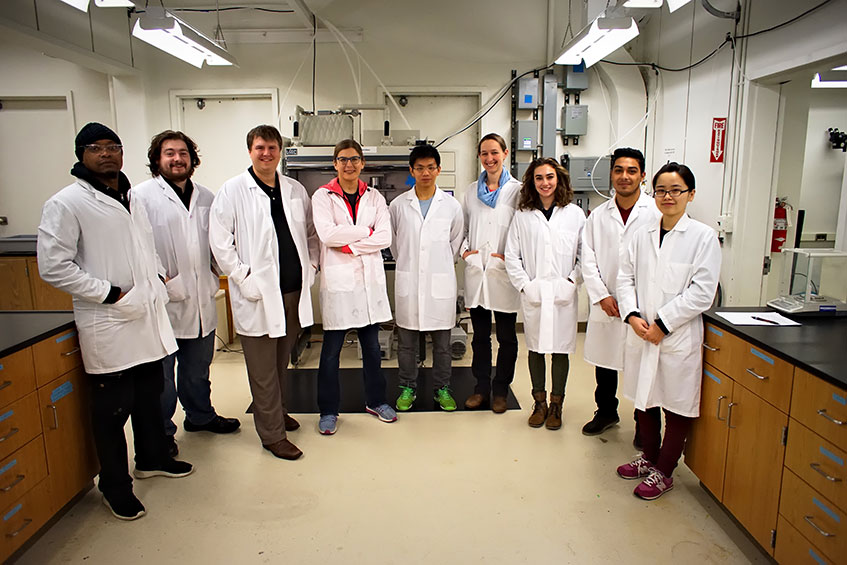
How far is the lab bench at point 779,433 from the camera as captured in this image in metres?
1.48

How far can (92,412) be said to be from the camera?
2039mm

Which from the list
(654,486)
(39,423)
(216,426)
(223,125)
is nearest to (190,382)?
(216,426)

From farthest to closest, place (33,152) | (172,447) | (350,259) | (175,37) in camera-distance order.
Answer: (33,152) < (175,37) < (350,259) < (172,447)

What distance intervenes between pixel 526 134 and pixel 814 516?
11.6ft

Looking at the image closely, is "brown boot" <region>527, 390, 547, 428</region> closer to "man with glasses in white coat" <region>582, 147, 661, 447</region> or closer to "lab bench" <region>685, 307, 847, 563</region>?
"man with glasses in white coat" <region>582, 147, 661, 447</region>

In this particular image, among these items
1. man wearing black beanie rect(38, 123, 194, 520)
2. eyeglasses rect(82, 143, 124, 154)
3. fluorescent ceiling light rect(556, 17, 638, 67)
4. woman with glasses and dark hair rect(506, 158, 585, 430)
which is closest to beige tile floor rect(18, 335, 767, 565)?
man wearing black beanie rect(38, 123, 194, 520)

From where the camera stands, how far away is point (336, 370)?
2812 mm

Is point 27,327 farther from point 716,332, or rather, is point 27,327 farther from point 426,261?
point 716,332

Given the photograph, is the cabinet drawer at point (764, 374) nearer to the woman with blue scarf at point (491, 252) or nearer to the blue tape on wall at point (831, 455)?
the blue tape on wall at point (831, 455)

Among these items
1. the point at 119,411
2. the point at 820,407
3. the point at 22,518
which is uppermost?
the point at 820,407

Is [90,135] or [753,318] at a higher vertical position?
[90,135]

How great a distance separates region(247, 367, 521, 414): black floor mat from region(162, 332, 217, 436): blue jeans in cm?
35

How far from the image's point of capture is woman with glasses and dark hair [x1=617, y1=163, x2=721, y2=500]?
1982 millimetres

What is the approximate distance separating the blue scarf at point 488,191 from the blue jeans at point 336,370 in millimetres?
891
